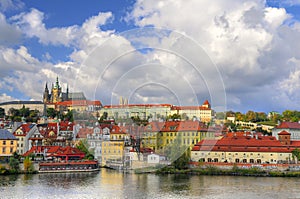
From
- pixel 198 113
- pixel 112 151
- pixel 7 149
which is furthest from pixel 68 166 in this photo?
pixel 198 113

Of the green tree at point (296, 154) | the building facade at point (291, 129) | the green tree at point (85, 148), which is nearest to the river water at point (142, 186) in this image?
the green tree at point (85, 148)

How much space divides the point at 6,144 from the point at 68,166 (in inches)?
197

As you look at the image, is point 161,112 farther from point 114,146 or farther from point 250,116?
point 250,116

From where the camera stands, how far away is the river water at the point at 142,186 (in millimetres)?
12797

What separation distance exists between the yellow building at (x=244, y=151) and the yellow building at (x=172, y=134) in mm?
598

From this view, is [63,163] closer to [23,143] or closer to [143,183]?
[143,183]

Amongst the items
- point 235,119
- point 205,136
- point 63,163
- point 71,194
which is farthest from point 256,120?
point 71,194

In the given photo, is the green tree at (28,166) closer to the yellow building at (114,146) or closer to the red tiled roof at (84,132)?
the yellow building at (114,146)

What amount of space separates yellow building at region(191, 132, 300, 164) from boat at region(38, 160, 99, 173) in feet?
16.3

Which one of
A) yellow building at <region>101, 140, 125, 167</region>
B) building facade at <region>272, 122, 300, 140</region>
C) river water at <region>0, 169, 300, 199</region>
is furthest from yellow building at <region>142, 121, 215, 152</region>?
building facade at <region>272, 122, 300, 140</region>

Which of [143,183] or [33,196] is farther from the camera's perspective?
[143,183]

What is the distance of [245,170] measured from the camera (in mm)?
18625

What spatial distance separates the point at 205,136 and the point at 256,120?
2537 cm

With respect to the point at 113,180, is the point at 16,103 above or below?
above
